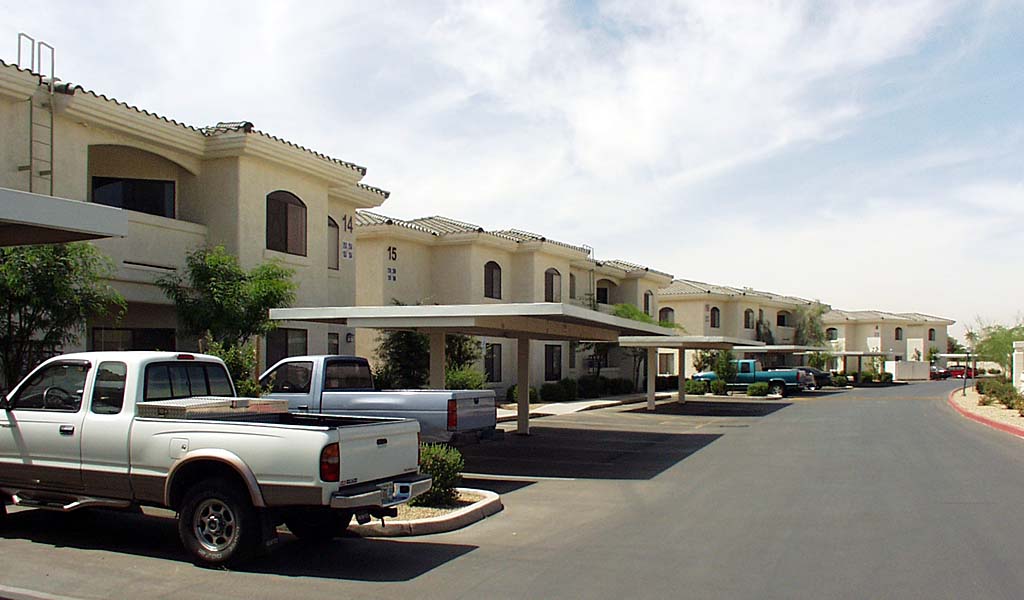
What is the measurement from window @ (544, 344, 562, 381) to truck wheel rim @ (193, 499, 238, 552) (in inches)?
1233

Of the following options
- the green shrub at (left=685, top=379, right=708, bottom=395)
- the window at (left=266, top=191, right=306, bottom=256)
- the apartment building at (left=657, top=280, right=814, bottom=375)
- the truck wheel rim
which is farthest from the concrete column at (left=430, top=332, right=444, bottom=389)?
the apartment building at (left=657, top=280, right=814, bottom=375)

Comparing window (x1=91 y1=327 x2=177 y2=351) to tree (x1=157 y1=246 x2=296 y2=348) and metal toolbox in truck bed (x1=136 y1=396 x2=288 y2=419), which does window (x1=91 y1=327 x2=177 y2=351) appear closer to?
tree (x1=157 y1=246 x2=296 y2=348)

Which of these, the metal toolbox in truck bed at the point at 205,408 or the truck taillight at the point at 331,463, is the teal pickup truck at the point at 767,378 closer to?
the metal toolbox in truck bed at the point at 205,408

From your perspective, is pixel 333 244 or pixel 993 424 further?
pixel 993 424

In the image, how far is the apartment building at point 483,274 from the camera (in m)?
31.0

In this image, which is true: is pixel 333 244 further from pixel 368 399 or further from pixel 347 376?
pixel 368 399

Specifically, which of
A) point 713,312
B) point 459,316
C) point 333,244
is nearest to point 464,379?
point 333,244

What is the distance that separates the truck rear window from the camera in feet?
30.6

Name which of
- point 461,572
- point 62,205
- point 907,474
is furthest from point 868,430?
point 62,205

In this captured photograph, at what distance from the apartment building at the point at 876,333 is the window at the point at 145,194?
7202 centimetres

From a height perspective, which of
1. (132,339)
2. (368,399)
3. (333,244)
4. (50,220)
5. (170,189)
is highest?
(170,189)

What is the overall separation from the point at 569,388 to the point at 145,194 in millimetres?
20772

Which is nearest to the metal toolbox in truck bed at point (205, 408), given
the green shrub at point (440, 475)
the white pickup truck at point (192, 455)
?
the white pickup truck at point (192, 455)

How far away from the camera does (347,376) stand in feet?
48.9
